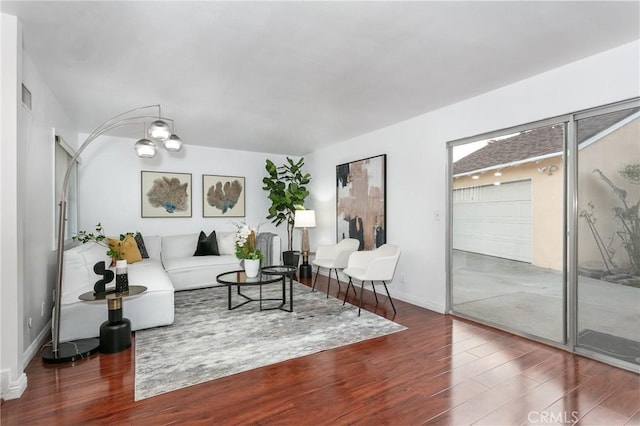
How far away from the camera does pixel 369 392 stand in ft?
7.52

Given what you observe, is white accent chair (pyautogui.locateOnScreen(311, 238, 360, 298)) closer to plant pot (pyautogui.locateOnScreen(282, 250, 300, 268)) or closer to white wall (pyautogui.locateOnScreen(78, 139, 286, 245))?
plant pot (pyautogui.locateOnScreen(282, 250, 300, 268))

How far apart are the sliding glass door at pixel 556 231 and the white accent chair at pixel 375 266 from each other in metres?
0.76

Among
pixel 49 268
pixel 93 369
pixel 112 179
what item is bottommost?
pixel 93 369

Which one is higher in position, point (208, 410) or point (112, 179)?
point (112, 179)

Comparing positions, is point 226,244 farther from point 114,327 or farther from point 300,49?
point 300,49

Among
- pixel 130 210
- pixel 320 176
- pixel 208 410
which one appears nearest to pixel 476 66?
pixel 208 410

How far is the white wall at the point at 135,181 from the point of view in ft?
17.8

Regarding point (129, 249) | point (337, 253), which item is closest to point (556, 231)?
point (337, 253)

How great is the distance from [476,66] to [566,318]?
2.50 meters

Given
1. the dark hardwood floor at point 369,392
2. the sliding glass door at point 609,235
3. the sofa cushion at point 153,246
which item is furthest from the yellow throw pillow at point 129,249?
the sliding glass door at point 609,235

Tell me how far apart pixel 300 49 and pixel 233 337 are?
278cm

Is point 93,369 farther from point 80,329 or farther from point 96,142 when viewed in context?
point 96,142

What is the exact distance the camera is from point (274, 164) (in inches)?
280

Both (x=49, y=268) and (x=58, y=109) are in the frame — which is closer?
(x=49, y=268)
